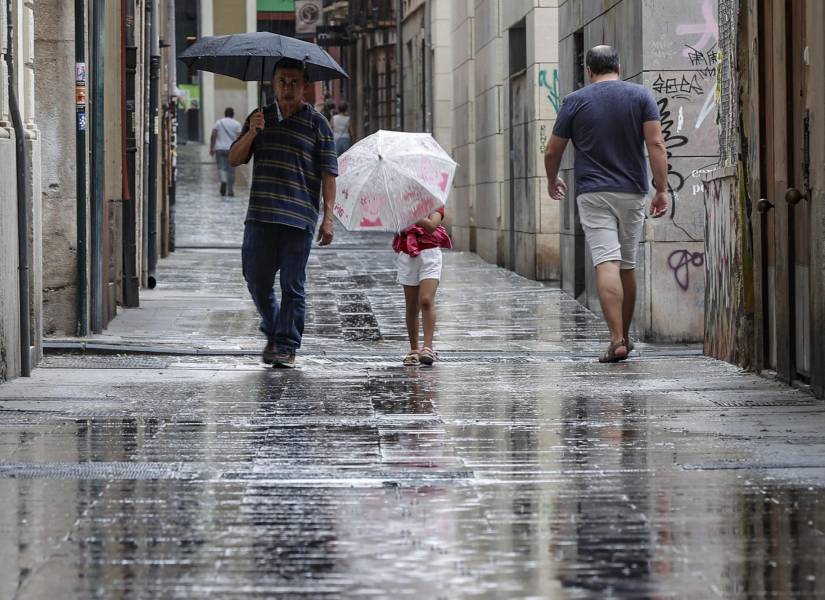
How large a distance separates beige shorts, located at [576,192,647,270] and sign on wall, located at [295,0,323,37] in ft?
150

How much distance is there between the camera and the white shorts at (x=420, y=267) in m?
11.0

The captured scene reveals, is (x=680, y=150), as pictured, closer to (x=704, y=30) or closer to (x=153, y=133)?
(x=704, y=30)

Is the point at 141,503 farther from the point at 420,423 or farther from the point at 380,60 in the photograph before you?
the point at 380,60

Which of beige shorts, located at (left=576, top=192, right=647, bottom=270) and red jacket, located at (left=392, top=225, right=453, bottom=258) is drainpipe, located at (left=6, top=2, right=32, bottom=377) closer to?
red jacket, located at (left=392, top=225, right=453, bottom=258)

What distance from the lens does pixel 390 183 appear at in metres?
11.0

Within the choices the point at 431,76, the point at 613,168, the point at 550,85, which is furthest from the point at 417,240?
the point at 431,76

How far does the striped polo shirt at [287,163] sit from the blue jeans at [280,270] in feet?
0.37

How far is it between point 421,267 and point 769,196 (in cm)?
235

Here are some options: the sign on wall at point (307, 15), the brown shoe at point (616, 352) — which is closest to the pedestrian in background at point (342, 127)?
the sign on wall at point (307, 15)

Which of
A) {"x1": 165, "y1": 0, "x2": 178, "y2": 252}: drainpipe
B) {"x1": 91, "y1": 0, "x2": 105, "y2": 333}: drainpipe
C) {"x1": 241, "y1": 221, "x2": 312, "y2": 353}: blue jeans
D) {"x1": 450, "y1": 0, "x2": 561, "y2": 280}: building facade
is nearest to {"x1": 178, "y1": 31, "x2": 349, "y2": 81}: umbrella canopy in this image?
{"x1": 241, "y1": 221, "x2": 312, "y2": 353}: blue jeans

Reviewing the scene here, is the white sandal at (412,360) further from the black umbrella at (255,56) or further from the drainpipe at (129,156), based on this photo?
the drainpipe at (129,156)

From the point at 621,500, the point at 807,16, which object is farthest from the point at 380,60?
the point at 621,500

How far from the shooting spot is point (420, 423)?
7.79 meters

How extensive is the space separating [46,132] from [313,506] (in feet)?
22.2
